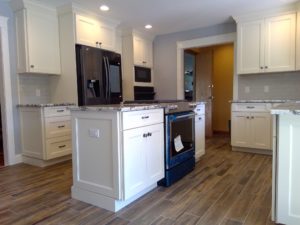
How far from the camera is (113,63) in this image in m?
4.31

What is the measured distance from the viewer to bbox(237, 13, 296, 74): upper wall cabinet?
3.71 metres

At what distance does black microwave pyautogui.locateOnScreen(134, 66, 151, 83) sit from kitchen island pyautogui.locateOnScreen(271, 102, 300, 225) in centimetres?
366

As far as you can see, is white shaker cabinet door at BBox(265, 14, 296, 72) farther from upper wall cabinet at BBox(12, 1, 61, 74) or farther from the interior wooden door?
upper wall cabinet at BBox(12, 1, 61, 74)

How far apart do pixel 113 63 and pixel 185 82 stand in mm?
2091

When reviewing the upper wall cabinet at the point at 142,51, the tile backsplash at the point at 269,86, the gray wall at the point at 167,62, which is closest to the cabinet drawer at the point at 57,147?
the upper wall cabinet at the point at 142,51

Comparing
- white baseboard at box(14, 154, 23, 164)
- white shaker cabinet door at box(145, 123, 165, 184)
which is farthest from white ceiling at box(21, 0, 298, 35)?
white baseboard at box(14, 154, 23, 164)

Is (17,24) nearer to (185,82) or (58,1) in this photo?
(58,1)

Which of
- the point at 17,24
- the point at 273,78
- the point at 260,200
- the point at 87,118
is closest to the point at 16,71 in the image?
the point at 17,24

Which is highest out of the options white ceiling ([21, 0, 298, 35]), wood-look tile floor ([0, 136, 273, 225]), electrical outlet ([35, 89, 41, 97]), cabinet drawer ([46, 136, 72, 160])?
white ceiling ([21, 0, 298, 35])

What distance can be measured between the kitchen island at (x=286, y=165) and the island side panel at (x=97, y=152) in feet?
3.92

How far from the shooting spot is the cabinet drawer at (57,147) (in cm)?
339

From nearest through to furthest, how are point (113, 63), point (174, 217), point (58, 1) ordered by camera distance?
point (174, 217), point (58, 1), point (113, 63)

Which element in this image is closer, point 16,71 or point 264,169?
→ point 264,169

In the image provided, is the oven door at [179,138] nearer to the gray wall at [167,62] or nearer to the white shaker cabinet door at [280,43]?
the white shaker cabinet door at [280,43]
